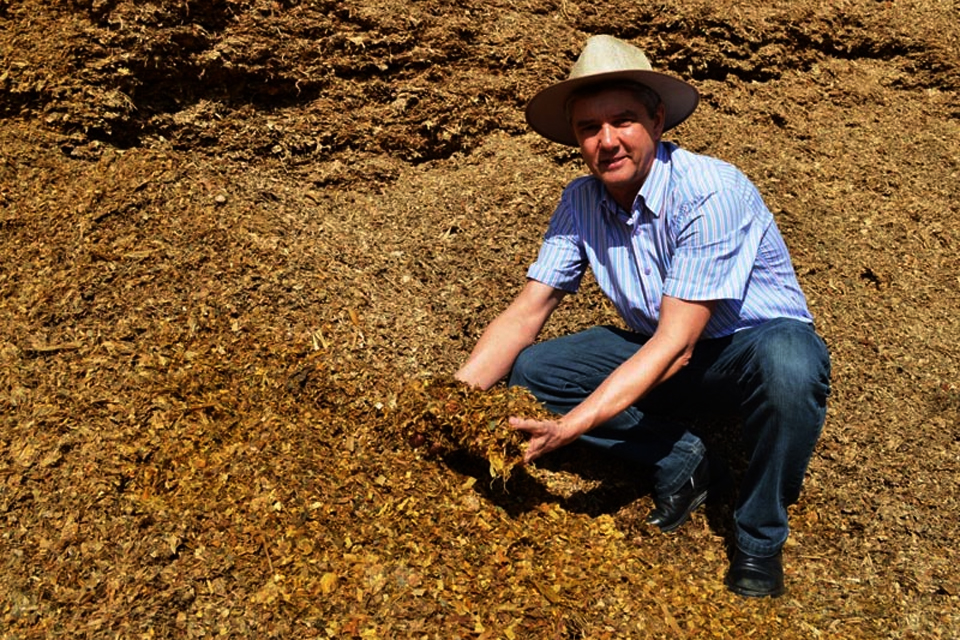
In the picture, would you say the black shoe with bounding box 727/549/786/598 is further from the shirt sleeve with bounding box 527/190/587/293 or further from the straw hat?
the straw hat

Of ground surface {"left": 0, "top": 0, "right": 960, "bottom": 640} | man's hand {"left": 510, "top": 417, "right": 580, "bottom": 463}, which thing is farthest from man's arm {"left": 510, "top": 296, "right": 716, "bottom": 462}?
ground surface {"left": 0, "top": 0, "right": 960, "bottom": 640}

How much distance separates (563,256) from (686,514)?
3.11 ft

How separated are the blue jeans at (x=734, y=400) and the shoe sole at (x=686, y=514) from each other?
89 mm

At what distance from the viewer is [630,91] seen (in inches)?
118

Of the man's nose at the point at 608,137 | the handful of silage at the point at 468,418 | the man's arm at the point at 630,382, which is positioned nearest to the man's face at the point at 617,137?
the man's nose at the point at 608,137

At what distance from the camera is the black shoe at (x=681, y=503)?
3.20m

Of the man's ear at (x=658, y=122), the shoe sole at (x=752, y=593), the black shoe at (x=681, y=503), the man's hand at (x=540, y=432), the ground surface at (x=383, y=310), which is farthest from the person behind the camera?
the black shoe at (x=681, y=503)

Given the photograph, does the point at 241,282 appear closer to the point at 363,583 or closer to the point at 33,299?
the point at 33,299

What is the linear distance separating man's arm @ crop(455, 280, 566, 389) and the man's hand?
0.38 m

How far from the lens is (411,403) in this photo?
9.93 ft

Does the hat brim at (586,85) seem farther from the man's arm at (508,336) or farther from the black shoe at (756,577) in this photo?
the black shoe at (756,577)

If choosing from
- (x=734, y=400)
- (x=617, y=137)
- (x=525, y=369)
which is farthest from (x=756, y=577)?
(x=617, y=137)

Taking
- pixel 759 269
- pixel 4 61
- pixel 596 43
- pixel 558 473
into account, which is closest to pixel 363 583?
pixel 558 473

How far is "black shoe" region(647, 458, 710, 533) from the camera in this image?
3.20 metres
